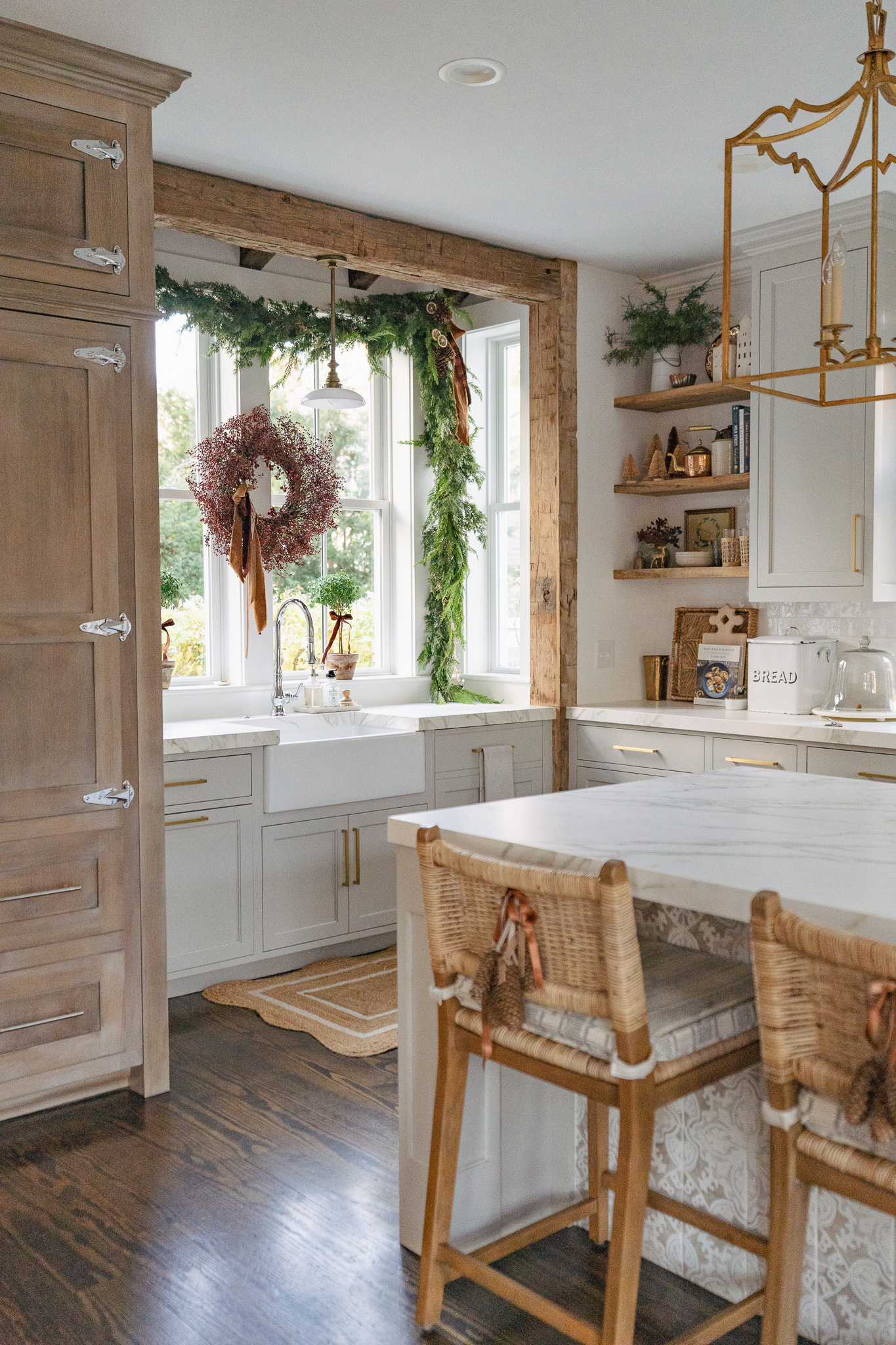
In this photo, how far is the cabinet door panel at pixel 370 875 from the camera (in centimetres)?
422

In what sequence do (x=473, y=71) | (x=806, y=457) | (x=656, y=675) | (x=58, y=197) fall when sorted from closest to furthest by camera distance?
(x=58, y=197) < (x=473, y=71) < (x=806, y=457) < (x=656, y=675)

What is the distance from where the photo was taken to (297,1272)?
7.25ft

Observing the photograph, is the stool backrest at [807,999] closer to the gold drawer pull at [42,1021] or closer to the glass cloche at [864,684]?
the gold drawer pull at [42,1021]

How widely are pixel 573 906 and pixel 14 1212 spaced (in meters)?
1.59

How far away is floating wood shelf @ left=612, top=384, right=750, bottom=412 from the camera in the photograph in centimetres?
464

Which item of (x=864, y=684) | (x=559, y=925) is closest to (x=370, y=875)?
(x=864, y=684)

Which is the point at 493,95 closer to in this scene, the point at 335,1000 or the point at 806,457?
the point at 806,457

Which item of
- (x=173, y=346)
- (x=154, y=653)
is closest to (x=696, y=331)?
(x=173, y=346)

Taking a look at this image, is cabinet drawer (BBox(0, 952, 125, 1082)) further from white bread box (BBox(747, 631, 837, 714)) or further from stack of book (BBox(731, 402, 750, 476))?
stack of book (BBox(731, 402, 750, 476))

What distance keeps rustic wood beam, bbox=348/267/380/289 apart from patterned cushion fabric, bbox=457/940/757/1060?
381 centimetres

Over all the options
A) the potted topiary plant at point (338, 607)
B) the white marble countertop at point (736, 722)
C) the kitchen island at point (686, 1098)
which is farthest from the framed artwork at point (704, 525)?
the kitchen island at point (686, 1098)

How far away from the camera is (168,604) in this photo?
448 centimetres

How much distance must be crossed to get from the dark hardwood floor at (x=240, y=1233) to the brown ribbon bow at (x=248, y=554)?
198cm

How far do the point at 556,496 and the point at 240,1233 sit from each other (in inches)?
126
